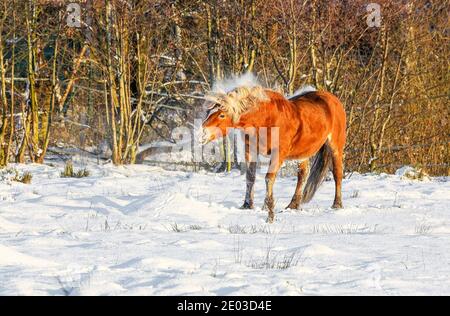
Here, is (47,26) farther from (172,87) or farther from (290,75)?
(290,75)

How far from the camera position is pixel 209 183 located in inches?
438

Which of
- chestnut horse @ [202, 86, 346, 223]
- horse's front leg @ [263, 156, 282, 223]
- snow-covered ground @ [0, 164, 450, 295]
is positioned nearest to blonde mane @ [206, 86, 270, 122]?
chestnut horse @ [202, 86, 346, 223]

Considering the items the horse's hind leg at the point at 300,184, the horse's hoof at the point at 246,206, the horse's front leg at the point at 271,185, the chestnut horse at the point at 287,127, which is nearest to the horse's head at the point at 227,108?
the chestnut horse at the point at 287,127

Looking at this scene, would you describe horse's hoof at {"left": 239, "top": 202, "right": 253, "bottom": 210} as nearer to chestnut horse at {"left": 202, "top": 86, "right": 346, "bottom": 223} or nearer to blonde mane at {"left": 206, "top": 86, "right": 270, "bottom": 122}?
chestnut horse at {"left": 202, "top": 86, "right": 346, "bottom": 223}

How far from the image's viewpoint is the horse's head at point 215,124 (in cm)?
747

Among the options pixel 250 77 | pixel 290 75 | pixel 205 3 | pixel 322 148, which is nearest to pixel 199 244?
pixel 250 77

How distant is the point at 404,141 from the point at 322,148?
707 centimetres

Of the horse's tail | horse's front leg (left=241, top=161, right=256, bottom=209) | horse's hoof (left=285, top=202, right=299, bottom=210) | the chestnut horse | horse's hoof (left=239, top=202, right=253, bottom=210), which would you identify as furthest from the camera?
the horse's tail

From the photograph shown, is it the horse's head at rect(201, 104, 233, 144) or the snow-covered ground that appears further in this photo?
the horse's head at rect(201, 104, 233, 144)

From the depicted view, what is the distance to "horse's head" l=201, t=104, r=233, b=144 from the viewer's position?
7473 mm

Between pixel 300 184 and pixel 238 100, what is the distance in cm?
165

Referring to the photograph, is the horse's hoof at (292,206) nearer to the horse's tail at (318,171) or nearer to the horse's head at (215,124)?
the horse's tail at (318,171)

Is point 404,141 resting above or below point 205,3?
below

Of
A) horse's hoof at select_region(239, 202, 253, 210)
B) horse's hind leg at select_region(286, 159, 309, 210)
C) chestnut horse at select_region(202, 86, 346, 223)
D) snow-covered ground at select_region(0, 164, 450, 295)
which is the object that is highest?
chestnut horse at select_region(202, 86, 346, 223)
